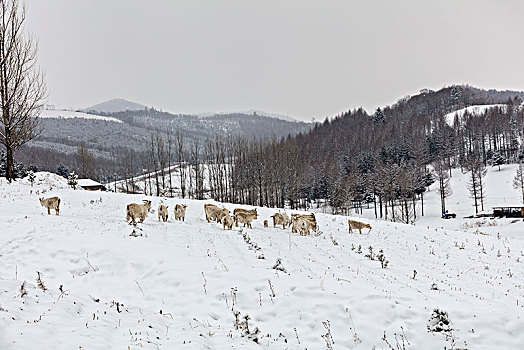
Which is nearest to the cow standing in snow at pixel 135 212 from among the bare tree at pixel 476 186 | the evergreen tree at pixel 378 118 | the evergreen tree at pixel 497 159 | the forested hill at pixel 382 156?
the forested hill at pixel 382 156

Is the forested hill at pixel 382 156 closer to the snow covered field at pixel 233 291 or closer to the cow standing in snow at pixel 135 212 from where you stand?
the cow standing in snow at pixel 135 212

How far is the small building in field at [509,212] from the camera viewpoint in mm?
48375

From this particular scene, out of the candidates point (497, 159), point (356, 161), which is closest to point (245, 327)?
point (356, 161)

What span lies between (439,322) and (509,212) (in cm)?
5582

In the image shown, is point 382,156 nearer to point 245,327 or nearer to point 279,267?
point 279,267

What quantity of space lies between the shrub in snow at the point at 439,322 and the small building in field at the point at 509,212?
53.3m

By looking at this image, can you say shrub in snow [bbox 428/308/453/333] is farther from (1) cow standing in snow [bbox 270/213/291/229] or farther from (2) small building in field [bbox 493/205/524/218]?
(2) small building in field [bbox 493/205/524/218]

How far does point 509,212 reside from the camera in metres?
49.7

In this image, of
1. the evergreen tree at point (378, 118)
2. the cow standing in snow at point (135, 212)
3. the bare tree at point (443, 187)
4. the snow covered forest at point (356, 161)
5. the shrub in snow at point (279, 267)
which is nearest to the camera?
the shrub in snow at point (279, 267)

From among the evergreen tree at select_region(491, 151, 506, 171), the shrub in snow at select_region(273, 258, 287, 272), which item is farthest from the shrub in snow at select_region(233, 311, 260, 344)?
the evergreen tree at select_region(491, 151, 506, 171)

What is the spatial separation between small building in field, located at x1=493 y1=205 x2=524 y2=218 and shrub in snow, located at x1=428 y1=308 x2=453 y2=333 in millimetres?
53306

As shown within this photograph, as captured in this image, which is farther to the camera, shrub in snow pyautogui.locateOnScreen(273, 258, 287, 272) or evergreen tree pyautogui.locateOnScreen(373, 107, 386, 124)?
evergreen tree pyautogui.locateOnScreen(373, 107, 386, 124)

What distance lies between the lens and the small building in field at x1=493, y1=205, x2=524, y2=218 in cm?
4838

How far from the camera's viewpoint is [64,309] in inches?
219
